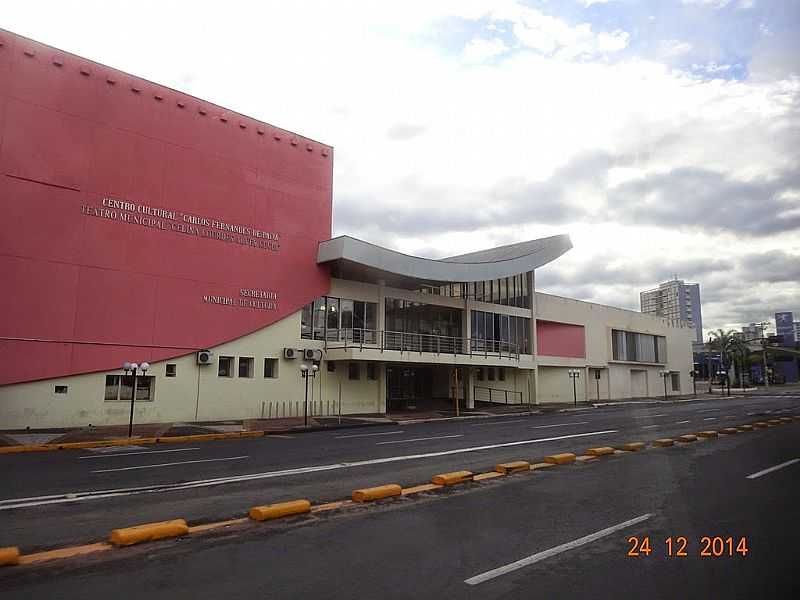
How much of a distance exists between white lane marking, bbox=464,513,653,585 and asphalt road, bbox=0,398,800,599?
22mm

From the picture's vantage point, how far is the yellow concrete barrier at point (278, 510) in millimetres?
7559

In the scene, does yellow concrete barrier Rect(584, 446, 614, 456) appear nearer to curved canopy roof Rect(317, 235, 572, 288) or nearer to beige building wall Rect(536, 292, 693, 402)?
curved canopy roof Rect(317, 235, 572, 288)

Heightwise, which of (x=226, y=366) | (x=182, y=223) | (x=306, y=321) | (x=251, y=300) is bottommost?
(x=226, y=366)

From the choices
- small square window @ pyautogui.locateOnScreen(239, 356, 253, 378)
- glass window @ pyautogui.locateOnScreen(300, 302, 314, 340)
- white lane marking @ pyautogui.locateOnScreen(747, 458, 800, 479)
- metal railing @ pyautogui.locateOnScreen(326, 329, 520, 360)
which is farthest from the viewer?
metal railing @ pyautogui.locateOnScreen(326, 329, 520, 360)

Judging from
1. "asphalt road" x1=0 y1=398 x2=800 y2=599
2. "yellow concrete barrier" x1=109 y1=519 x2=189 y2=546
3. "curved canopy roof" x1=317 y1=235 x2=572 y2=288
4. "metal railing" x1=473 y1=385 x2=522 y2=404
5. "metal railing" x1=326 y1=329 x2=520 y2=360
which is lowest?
"asphalt road" x1=0 y1=398 x2=800 y2=599

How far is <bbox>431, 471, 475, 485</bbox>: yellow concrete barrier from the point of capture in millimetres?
10234

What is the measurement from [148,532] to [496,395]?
Answer: 1442 inches

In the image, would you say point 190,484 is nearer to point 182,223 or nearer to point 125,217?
point 125,217

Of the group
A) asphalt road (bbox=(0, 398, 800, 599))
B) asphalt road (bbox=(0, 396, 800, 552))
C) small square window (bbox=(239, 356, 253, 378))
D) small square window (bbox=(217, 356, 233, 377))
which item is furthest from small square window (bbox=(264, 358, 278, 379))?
asphalt road (bbox=(0, 398, 800, 599))

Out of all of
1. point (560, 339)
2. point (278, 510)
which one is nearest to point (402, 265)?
point (278, 510)

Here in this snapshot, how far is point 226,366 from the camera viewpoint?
2608 cm

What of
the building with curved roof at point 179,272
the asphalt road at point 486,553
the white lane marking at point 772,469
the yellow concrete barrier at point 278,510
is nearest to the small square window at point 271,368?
the building with curved roof at point 179,272

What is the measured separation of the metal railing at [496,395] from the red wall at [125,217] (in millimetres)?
16374

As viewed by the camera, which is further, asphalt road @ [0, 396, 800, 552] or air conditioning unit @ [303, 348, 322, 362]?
air conditioning unit @ [303, 348, 322, 362]
